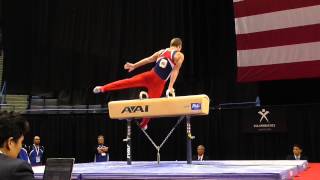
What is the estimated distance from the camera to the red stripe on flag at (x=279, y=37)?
27.3ft

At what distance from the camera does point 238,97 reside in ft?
31.2

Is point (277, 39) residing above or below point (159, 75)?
above

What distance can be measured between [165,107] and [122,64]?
5.38 m

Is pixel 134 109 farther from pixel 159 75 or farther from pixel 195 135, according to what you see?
pixel 195 135

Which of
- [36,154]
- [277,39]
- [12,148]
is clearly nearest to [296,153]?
[277,39]

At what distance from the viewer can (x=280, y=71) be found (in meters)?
8.52

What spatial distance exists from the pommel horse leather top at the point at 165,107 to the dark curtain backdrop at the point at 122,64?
4.12m

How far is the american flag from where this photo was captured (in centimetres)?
828

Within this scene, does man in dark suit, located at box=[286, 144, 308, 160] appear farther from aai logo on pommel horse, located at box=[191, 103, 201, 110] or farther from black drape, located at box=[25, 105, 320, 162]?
aai logo on pommel horse, located at box=[191, 103, 201, 110]

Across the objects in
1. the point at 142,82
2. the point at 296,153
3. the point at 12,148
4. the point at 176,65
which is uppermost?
the point at 176,65

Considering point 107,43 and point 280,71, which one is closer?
point 280,71

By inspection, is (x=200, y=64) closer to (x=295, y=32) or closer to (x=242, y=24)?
(x=242, y=24)

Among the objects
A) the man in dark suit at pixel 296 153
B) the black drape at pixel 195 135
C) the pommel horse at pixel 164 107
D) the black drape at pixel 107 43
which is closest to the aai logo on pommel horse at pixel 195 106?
the pommel horse at pixel 164 107

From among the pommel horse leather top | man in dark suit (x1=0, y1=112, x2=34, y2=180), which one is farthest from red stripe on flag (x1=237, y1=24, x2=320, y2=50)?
man in dark suit (x1=0, y1=112, x2=34, y2=180)
